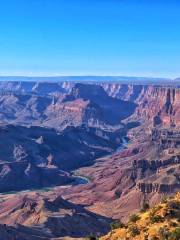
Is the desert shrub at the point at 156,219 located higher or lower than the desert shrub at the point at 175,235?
lower

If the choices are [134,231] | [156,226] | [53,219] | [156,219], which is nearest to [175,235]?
[156,226]

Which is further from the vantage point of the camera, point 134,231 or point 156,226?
point 134,231

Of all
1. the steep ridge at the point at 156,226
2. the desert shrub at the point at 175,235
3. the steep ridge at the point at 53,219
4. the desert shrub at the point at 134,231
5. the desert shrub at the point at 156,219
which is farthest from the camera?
the steep ridge at the point at 53,219

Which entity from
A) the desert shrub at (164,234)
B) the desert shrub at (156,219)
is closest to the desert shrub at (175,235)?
the desert shrub at (164,234)

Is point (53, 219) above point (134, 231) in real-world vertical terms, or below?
below

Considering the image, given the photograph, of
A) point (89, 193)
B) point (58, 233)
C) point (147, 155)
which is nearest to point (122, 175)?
point (89, 193)

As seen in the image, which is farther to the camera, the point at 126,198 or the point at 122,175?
the point at 122,175

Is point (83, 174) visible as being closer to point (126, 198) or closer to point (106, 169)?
point (106, 169)

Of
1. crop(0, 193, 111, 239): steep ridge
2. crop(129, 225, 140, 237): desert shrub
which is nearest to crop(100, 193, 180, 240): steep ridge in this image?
crop(129, 225, 140, 237): desert shrub

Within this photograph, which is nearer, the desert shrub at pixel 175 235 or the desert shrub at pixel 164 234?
the desert shrub at pixel 175 235

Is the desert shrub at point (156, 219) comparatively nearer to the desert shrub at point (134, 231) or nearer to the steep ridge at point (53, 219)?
the desert shrub at point (134, 231)

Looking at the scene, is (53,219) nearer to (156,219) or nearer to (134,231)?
(156,219)
